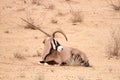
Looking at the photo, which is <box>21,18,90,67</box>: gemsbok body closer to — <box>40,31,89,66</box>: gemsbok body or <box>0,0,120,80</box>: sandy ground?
<box>40,31,89,66</box>: gemsbok body

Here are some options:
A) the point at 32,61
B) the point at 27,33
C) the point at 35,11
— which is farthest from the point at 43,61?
the point at 35,11

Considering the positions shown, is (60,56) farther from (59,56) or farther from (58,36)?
(58,36)

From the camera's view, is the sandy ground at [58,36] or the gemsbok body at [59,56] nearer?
the sandy ground at [58,36]

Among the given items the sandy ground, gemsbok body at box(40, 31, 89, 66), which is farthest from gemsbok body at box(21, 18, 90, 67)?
the sandy ground

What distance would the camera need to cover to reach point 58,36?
17.2m

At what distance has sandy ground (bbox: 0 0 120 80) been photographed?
10.9 m

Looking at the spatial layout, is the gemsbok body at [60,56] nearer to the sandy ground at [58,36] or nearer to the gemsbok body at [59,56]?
the gemsbok body at [59,56]

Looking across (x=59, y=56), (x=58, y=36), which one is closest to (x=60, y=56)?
(x=59, y=56)

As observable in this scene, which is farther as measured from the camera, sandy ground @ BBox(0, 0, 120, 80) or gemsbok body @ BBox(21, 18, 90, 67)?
gemsbok body @ BBox(21, 18, 90, 67)

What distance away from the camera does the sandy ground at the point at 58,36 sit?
10.9m

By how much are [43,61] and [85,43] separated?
3.88m

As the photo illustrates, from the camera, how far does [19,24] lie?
1941 cm

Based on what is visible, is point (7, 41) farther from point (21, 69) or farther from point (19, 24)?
point (21, 69)

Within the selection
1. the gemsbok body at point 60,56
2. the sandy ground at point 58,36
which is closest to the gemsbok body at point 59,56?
the gemsbok body at point 60,56
